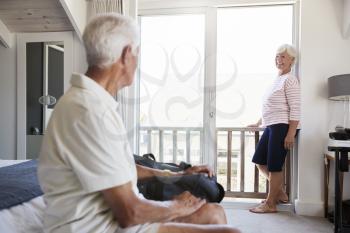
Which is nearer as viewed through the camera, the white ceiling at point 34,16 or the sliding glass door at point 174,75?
the white ceiling at point 34,16

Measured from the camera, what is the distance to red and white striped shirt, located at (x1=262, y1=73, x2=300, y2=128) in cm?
268

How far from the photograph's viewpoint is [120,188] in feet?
2.78

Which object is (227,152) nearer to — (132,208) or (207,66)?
(207,66)

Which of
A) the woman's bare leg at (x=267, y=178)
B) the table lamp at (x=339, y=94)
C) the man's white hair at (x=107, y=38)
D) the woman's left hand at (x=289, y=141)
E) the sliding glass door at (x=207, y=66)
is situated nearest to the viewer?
the man's white hair at (x=107, y=38)

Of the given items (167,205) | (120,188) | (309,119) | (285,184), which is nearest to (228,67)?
(309,119)

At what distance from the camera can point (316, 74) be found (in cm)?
275

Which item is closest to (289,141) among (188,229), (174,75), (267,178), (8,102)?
(267,178)

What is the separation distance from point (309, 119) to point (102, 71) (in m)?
2.33

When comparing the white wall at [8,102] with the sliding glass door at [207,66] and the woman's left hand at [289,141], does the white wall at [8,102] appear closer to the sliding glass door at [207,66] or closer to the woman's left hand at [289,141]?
the sliding glass door at [207,66]

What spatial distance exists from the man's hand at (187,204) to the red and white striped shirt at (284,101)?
1727mm

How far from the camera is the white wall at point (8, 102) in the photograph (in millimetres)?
3291

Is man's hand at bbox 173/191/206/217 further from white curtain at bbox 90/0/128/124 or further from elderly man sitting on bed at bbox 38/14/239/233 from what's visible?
white curtain at bbox 90/0/128/124

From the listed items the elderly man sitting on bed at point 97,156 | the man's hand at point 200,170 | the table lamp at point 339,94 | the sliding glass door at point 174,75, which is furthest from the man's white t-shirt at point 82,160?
the sliding glass door at point 174,75

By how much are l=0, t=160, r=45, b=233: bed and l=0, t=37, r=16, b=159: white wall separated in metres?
2.39
